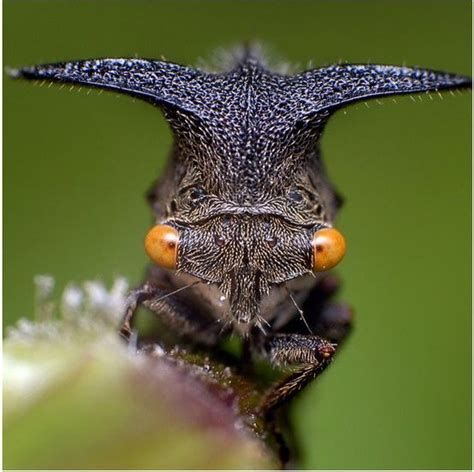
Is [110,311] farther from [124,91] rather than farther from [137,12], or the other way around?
[137,12]

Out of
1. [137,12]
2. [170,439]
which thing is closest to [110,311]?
[170,439]

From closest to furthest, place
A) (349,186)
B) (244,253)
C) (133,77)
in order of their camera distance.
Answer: (244,253) → (133,77) → (349,186)

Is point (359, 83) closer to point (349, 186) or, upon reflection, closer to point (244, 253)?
point (244, 253)

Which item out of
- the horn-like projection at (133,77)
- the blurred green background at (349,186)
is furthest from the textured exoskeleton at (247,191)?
the blurred green background at (349,186)

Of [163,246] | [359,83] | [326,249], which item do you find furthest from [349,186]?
[163,246]

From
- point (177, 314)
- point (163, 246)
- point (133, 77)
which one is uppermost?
point (133, 77)

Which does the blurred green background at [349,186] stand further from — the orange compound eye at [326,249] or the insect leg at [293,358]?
the orange compound eye at [326,249]

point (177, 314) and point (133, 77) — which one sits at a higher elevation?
point (133, 77)
